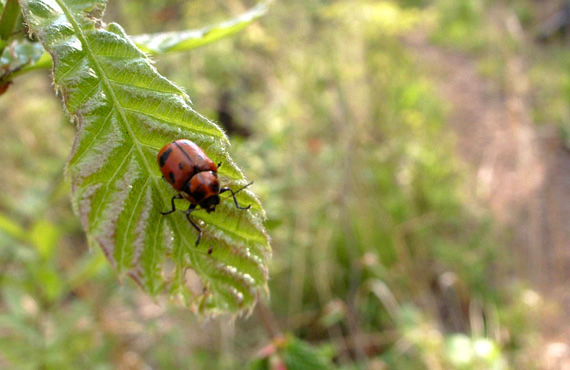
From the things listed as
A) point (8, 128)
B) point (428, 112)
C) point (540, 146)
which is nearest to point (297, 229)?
point (8, 128)

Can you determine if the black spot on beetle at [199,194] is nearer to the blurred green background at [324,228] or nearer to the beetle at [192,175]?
the beetle at [192,175]

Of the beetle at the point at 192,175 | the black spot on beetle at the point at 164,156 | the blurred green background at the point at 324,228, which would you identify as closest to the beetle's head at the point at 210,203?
the beetle at the point at 192,175

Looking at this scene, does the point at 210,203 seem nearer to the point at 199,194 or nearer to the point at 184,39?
the point at 199,194

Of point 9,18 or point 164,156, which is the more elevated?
point 9,18

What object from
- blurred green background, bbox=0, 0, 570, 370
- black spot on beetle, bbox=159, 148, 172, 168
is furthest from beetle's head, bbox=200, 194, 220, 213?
blurred green background, bbox=0, 0, 570, 370

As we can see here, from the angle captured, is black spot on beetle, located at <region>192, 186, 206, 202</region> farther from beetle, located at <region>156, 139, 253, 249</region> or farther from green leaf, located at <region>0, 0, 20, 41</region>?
green leaf, located at <region>0, 0, 20, 41</region>

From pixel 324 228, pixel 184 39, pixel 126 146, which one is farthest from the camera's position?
pixel 324 228

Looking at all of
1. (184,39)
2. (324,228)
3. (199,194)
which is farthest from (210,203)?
(324,228)

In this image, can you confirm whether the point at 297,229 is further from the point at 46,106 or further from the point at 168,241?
the point at 168,241
